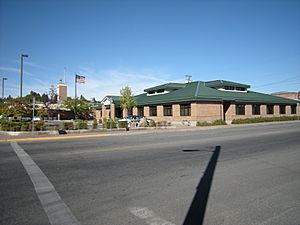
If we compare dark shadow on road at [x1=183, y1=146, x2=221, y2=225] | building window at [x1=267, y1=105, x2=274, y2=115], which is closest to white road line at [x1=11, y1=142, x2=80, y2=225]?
dark shadow on road at [x1=183, y1=146, x2=221, y2=225]

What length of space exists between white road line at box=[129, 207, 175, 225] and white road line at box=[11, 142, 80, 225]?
1.03 metres

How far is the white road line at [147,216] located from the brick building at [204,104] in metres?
29.0

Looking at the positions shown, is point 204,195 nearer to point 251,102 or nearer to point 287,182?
point 287,182

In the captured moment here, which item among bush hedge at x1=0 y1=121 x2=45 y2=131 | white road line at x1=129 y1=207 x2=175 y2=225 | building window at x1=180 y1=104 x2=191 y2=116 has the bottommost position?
white road line at x1=129 y1=207 x2=175 y2=225

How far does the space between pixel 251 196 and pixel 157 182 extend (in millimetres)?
2269

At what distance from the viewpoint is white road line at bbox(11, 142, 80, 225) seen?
4037mm

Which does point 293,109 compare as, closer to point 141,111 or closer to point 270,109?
point 270,109

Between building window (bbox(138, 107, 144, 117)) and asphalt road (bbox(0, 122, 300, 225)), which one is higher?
building window (bbox(138, 107, 144, 117))

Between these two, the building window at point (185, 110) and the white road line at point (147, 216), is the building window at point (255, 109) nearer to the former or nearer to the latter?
the building window at point (185, 110)

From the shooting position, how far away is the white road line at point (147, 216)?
395 centimetres

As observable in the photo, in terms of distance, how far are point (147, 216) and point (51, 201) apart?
6.79 feet

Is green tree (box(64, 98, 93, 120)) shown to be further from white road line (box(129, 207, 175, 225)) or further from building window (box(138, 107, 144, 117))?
white road line (box(129, 207, 175, 225))

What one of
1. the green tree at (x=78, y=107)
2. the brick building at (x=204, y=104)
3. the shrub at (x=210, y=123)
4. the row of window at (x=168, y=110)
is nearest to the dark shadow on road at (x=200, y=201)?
the shrub at (x=210, y=123)

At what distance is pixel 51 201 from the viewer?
15.9 feet
